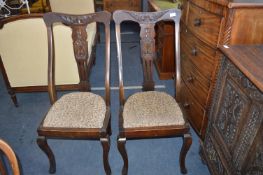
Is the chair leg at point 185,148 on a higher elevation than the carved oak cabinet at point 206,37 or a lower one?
lower

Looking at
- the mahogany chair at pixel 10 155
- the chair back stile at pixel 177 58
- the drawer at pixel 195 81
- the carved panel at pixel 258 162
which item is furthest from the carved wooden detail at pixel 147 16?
the mahogany chair at pixel 10 155

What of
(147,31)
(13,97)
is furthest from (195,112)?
(13,97)

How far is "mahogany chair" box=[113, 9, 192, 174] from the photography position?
4.47ft

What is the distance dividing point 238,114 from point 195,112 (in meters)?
0.59

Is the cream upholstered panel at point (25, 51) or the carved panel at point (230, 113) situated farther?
the cream upholstered panel at point (25, 51)

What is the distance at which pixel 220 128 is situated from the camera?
4.38 ft

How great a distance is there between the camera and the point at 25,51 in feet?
6.44

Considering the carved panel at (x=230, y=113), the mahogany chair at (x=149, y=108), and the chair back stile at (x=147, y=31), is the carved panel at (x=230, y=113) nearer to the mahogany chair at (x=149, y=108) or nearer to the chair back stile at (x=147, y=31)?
the mahogany chair at (x=149, y=108)

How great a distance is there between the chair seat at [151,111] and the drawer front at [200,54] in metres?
0.29

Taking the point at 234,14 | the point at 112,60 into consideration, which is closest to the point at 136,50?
the point at 112,60

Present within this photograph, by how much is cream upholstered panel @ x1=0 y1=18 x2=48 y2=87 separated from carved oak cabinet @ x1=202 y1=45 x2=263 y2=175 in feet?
4.71

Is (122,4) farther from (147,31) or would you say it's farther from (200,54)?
(200,54)

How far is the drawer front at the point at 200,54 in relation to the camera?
138cm

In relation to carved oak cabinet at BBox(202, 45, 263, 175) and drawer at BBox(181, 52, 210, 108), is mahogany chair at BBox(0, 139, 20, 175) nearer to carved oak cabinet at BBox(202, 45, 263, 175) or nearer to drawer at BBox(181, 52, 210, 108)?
carved oak cabinet at BBox(202, 45, 263, 175)
